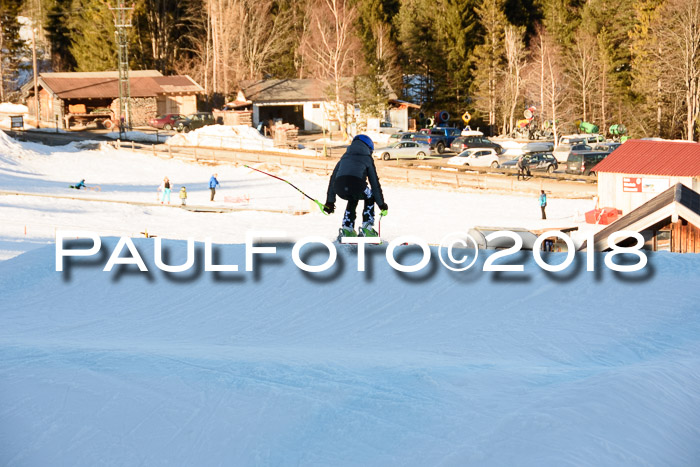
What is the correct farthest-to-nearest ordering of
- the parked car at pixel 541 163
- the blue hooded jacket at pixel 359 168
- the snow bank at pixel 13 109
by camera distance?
the snow bank at pixel 13 109 → the parked car at pixel 541 163 → the blue hooded jacket at pixel 359 168

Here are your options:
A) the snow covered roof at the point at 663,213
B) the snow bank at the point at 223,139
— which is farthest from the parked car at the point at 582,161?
the snow covered roof at the point at 663,213

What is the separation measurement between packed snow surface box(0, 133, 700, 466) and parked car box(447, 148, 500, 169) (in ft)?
110

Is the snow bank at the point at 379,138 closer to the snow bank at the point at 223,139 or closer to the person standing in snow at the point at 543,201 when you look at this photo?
the snow bank at the point at 223,139

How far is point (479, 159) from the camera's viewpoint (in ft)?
141

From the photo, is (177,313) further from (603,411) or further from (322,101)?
(322,101)

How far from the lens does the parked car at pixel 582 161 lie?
39.1 meters

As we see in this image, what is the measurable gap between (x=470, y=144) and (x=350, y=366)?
43.2m

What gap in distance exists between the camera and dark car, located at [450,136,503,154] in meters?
48.1

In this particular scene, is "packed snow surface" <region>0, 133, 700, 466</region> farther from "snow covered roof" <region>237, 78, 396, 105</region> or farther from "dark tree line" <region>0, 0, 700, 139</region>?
"snow covered roof" <region>237, 78, 396, 105</region>

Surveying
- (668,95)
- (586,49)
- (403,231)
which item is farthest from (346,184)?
(586,49)

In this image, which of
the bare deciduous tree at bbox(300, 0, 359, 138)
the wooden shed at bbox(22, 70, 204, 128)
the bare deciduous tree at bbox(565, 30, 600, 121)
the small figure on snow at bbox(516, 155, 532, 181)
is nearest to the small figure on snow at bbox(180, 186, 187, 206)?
the small figure on snow at bbox(516, 155, 532, 181)

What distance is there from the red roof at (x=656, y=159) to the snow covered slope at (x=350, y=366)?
Result: 19158mm

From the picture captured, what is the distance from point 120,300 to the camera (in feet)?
30.2

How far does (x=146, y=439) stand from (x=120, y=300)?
14.3 feet
